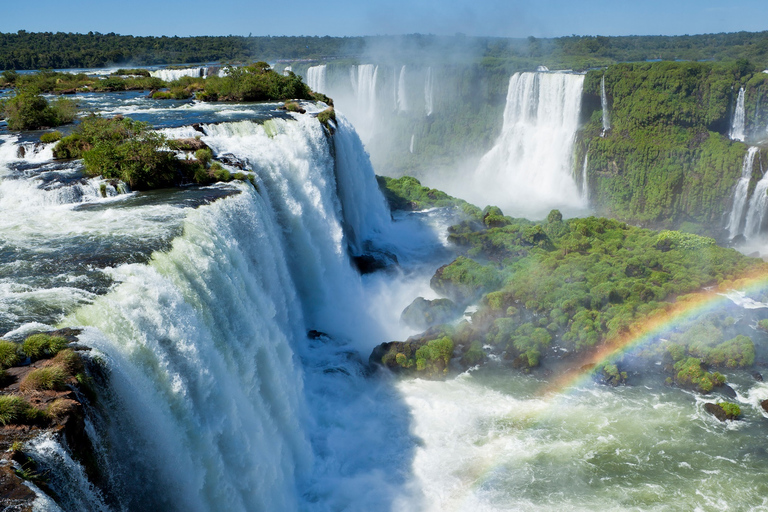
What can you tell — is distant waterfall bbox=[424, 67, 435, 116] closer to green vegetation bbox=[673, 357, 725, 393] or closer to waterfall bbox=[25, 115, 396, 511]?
waterfall bbox=[25, 115, 396, 511]

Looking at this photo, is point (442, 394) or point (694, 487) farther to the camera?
point (442, 394)

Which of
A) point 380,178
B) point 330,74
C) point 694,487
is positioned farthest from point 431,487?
point 330,74

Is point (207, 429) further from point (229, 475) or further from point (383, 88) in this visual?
point (383, 88)

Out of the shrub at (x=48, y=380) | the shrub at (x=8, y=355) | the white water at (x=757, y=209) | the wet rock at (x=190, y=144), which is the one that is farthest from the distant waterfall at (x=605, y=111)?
the shrub at (x=48, y=380)

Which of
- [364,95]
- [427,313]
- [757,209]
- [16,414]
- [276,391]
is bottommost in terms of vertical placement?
[427,313]

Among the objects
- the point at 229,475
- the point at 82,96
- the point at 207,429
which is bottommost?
the point at 229,475

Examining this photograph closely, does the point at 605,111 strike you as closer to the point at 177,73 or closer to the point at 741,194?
the point at 741,194

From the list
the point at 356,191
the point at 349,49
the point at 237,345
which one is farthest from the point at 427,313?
→ the point at 349,49

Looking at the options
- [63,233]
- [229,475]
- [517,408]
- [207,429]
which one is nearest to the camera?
[207,429]
